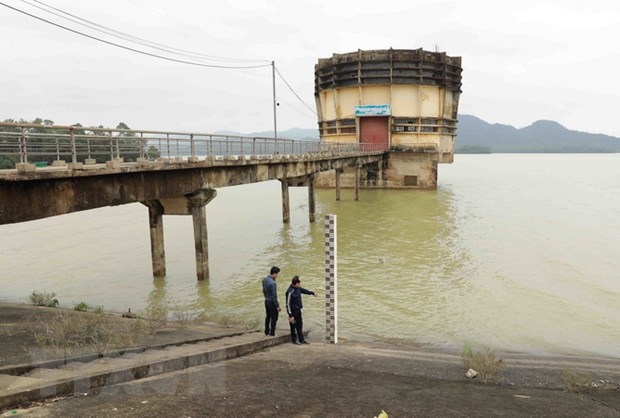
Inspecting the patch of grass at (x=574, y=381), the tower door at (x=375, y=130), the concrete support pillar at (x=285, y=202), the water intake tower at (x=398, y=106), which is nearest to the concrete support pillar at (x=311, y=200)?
the concrete support pillar at (x=285, y=202)

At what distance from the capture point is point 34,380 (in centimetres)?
565

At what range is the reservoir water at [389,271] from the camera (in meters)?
13.1

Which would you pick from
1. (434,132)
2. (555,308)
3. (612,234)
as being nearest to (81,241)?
(555,308)

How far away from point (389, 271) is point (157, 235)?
32.2 ft

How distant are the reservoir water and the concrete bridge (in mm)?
2830

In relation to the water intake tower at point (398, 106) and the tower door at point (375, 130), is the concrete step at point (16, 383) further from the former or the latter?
the tower door at point (375, 130)

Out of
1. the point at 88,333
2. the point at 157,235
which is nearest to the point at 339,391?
the point at 88,333

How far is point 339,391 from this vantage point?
266 inches

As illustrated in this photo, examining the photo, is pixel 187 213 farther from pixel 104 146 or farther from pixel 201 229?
pixel 104 146

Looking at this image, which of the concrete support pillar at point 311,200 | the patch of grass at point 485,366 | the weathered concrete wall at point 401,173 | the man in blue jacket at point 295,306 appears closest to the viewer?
the patch of grass at point 485,366

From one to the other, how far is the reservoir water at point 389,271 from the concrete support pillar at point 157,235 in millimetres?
526

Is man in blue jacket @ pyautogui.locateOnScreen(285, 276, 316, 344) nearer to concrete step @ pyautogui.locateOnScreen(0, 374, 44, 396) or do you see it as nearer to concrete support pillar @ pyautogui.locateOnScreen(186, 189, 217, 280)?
concrete step @ pyautogui.locateOnScreen(0, 374, 44, 396)

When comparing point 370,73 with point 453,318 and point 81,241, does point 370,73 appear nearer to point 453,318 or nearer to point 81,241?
point 81,241

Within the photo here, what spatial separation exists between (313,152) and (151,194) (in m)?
19.4
